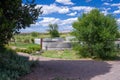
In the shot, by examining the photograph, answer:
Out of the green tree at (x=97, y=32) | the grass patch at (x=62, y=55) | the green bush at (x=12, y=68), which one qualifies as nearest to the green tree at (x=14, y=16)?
the green bush at (x=12, y=68)

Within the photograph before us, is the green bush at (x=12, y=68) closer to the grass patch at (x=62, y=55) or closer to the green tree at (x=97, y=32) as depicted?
the green tree at (x=97, y=32)

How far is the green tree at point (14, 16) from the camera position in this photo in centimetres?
992

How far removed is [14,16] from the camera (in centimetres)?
1116

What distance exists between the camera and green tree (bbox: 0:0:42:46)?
992 cm

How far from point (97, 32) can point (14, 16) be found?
985cm

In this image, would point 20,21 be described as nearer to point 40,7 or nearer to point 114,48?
point 40,7

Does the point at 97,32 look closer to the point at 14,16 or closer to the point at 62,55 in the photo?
the point at 62,55

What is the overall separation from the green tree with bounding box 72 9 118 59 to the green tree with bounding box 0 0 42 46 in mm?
8212

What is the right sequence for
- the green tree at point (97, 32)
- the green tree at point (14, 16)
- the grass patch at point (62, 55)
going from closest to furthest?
the green tree at point (14, 16) → the green tree at point (97, 32) → the grass patch at point (62, 55)

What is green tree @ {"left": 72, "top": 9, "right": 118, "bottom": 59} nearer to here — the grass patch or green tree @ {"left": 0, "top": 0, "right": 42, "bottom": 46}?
the grass patch

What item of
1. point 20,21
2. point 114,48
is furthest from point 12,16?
point 114,48

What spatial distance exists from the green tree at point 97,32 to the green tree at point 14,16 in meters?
8.21

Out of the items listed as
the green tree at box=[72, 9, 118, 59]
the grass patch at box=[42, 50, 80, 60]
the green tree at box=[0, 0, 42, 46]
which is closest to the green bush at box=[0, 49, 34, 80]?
the green tree at box=[0, 0, 42, 46]

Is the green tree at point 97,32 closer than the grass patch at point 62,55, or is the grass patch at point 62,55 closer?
the green tree at point 97,32
